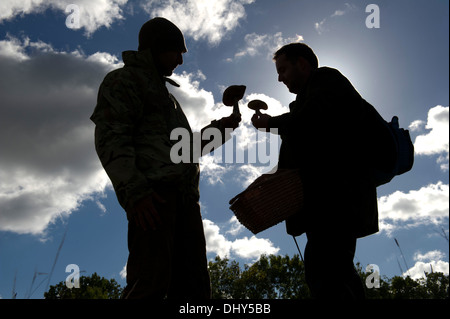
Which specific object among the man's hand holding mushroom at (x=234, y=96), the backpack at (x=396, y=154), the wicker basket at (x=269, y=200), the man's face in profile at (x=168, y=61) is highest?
the man's hand holding mushroom at (x=234, y=96)

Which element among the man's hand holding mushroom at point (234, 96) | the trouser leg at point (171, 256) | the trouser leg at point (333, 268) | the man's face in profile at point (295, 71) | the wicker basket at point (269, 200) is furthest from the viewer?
the man's hand holding mushroom at point (234, 96)

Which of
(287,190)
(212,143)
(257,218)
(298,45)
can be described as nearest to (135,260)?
(257,218)

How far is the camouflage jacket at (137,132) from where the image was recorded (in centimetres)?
251

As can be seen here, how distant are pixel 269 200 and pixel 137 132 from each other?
3.70ft

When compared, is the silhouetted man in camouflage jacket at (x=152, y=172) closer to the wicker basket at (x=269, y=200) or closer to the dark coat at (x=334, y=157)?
the wicker basket at (x=269, y=200)

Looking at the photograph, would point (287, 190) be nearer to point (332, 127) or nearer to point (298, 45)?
point (332, 127)

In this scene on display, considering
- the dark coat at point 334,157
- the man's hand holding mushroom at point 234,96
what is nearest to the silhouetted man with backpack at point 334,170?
the dark coat at point 334,157

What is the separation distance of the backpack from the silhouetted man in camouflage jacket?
145cm

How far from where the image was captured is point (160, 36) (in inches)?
126

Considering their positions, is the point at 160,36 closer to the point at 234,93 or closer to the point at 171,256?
the point at 234,93

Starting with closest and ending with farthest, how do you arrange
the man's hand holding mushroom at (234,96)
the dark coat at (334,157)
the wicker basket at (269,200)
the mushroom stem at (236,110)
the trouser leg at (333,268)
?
the trouser leg at (333,268)
the dark coat at (334,157)
the wicker basket at (269,200)
the mushroom stem at (236,110)
the man's hand holding mushroom at (234,96)

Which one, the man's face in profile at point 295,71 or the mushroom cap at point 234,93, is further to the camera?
the mushroom cap at point 234,93

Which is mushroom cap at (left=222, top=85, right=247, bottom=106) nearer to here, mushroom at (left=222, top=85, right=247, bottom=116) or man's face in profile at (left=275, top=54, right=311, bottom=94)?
mushroom at (left=222, top=85, right=247, bottom=116)

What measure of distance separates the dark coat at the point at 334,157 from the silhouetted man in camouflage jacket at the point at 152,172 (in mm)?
835
